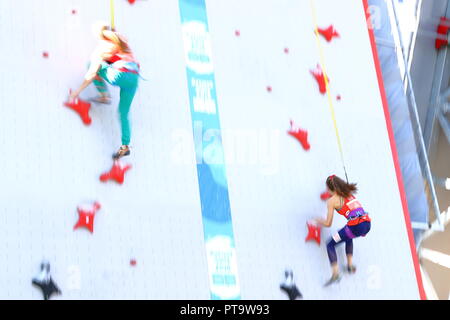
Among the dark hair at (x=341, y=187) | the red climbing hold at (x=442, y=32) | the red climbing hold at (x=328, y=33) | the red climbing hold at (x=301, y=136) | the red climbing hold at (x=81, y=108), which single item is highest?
the red climbing hold at (x=442, y=32)

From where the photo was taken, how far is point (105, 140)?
5.06 meters

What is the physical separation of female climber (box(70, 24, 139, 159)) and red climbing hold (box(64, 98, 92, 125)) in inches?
1.3

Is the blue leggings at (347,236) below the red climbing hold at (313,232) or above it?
below

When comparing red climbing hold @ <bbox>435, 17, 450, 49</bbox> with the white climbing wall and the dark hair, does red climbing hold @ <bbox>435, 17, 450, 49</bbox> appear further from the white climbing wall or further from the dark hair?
the dark hair

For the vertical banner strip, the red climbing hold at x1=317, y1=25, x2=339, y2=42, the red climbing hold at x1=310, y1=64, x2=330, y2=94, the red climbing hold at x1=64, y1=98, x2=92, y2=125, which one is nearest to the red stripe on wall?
the red climbing hold at x1=317, y1=25, x2=339, y2=42

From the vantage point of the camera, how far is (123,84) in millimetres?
4980

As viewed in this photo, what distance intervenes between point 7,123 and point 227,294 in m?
1.68

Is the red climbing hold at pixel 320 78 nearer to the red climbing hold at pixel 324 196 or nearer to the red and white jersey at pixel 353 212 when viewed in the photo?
the red climbing hold at pixel 324 196

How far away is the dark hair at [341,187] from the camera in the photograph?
5289 mm

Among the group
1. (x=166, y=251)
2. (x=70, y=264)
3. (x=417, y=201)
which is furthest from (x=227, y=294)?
(x=417, y=201)

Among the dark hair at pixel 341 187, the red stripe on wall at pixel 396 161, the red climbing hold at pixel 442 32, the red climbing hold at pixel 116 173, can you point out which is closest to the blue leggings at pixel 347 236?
the dark hair at pixel 341 187

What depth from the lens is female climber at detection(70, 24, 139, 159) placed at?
496 centimetres

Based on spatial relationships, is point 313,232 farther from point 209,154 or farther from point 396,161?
point 396,161
